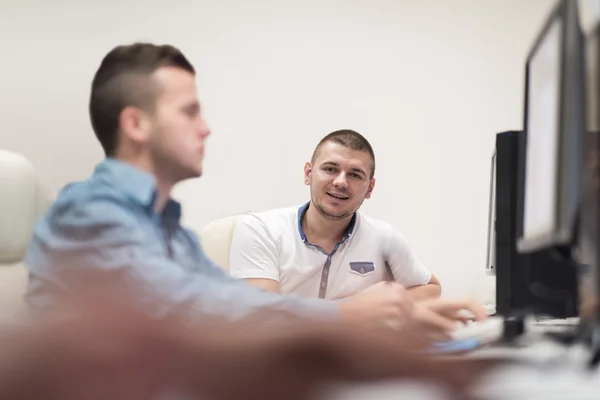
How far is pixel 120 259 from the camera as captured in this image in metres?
0.72

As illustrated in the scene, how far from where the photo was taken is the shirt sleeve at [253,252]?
5.21 feet

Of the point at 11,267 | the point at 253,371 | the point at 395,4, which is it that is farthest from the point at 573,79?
the point at 395,4

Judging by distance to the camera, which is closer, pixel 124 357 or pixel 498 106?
pixel 124 357

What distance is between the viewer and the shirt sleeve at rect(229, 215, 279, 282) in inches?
62.6

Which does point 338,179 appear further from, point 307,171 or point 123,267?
point 123,267

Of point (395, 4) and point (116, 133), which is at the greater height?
point (395, 4)

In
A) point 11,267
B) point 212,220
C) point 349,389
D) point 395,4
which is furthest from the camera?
point 395,4

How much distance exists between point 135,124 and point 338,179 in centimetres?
84

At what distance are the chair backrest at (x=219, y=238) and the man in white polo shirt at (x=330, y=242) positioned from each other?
25 millimetres

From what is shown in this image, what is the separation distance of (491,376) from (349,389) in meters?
0.15

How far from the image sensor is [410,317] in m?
0.67

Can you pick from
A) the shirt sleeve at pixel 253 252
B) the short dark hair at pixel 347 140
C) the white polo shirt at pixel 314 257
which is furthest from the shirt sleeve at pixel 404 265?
the shirt sleeve at pixel 253 252

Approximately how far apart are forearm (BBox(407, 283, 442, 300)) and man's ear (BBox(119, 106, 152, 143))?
1.00 meters

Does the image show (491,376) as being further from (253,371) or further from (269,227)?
(269,227)
